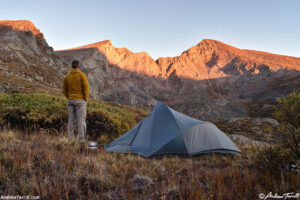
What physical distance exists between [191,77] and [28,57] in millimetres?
83651

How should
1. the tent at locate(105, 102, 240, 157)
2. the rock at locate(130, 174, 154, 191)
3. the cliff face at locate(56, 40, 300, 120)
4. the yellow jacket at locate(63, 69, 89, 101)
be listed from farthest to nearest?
the cliff face at locate(56, 40, 300, 120)
the tent at locate(105, 102, 240, 157)
the yellow jacket at locate(63, 69, 89, 101)
the rock at locate(130, 174, 154, 191)

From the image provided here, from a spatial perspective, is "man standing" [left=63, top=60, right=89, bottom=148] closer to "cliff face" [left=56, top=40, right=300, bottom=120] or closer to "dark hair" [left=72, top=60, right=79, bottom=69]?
"dark hair" [left=72, top=60, right=79, bottom=69]

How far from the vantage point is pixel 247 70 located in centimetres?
10694

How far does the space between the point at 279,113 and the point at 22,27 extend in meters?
77.7

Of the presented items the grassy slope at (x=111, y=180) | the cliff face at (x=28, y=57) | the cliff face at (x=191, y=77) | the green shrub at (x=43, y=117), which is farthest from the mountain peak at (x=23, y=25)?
the grassy slope at (x=111, y=180)

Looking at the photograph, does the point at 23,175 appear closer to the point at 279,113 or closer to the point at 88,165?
the point at 88,165

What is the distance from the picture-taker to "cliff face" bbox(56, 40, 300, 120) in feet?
234

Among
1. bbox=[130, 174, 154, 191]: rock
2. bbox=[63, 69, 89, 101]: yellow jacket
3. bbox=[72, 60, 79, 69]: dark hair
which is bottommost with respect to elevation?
bbox=[130, 174, 154, 191]: rock

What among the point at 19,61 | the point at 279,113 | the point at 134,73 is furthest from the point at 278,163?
the point at 134,73

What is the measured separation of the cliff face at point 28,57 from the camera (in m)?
38.2

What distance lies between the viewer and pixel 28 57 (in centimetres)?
4850

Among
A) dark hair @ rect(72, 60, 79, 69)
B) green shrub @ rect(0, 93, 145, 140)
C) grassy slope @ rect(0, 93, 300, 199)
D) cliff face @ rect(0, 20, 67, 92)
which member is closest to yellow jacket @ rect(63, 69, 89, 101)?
dark hair @ rect(72, 60, 79, 69)

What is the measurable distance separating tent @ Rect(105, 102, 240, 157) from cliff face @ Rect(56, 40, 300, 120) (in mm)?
50280

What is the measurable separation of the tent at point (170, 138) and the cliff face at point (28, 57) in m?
32.0
